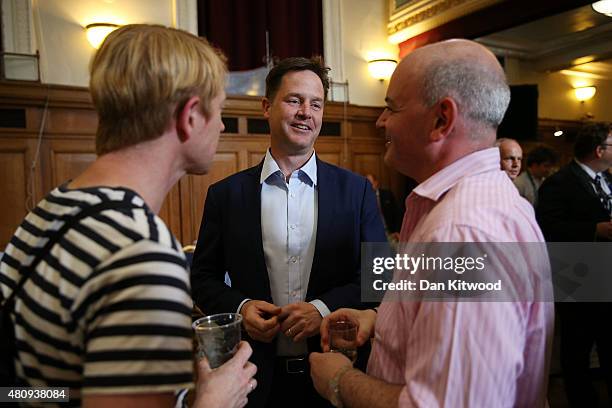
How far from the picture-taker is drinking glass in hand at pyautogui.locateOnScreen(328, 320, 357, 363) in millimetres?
1147

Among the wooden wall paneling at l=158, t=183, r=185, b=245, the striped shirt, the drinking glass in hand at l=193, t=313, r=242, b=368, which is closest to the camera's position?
the striped shirt

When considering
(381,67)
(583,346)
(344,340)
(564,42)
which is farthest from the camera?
(381,67)

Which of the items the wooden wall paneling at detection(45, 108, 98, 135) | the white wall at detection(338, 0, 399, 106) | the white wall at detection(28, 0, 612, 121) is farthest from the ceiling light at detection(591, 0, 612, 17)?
the wooden wall paneling at detection(45, 108, 98, 135)

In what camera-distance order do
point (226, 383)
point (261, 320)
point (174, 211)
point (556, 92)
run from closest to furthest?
point (226, 383), point (261, 320), point (174, 211), point (556, 92)

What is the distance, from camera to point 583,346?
2697 millimetres

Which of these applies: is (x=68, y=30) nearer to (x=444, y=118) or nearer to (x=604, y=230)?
(x=444, y=118)

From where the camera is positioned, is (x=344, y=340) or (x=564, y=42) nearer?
(x=344, y=340)

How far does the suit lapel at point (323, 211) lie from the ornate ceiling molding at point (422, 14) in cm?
385

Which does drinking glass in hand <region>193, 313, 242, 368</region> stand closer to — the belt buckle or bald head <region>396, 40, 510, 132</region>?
the belt buckle

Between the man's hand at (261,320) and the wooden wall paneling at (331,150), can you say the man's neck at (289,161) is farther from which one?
the wooden wall paneling at (331,150)

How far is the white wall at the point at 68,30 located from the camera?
4.04 meters

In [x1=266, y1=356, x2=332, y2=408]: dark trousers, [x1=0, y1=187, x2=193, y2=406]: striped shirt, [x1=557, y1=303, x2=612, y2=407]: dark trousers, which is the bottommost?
[x1=557, y1=303, x2=612, y2=407]: dark trousers

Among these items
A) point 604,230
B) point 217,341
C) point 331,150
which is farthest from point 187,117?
point 331,150

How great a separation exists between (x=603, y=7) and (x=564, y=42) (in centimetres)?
95
